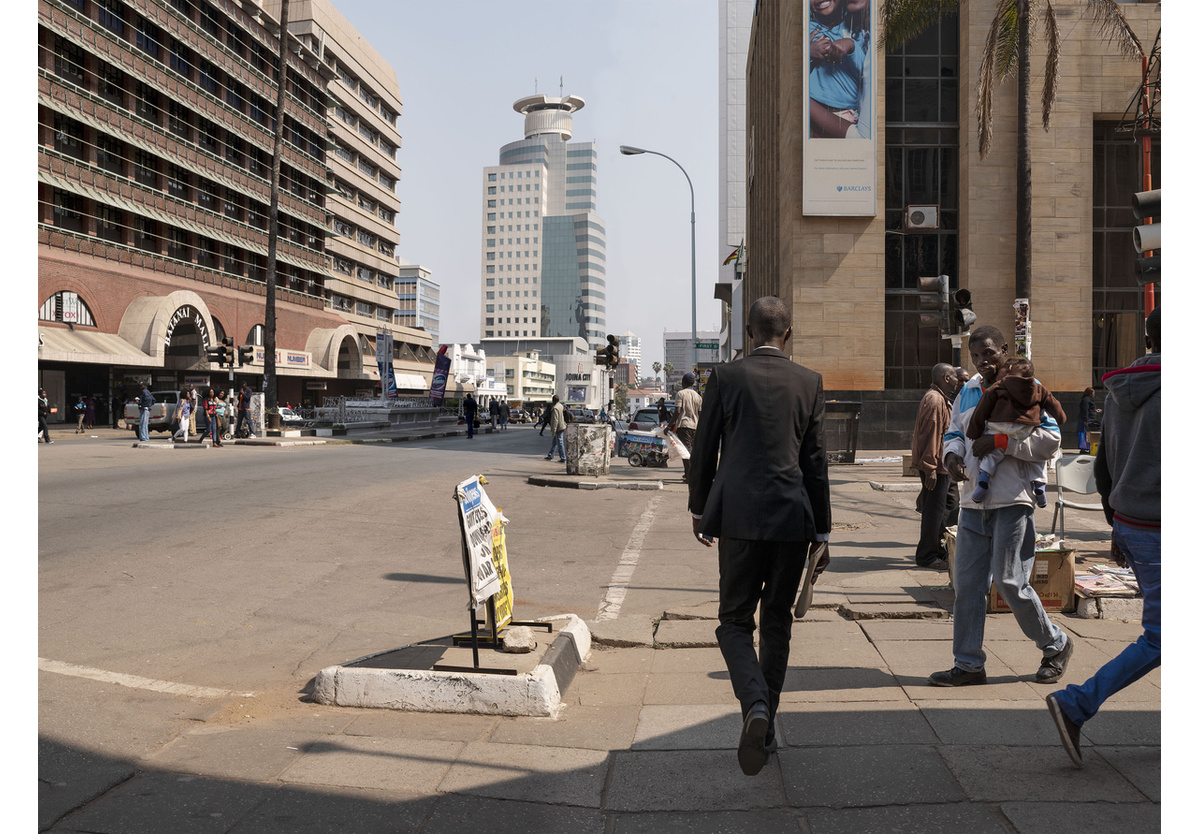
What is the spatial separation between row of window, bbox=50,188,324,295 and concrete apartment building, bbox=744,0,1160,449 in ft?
101

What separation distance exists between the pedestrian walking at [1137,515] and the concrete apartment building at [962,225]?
72.5 feet

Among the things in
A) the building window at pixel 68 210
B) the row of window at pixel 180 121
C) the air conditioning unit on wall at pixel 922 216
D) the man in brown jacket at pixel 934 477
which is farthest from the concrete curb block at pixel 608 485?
the row of window at pixel 180 121

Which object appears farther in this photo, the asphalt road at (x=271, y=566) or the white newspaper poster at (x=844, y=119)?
the white newspaper poster at (x=844, y=119)

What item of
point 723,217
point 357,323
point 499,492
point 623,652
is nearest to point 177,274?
point 357,323

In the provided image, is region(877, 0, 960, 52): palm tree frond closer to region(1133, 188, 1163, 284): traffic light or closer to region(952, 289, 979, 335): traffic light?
region(952, 289, 979, 335): traffic light

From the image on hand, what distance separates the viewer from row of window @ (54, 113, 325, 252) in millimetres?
38250

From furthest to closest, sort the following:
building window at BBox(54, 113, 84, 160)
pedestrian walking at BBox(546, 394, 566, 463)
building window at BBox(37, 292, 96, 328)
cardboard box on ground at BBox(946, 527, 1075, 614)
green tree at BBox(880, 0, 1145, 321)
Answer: building window at BBox(54, 113, 84, 160), building window at BBox(37, 292, 96, 328), pedestrian walking at BBox(546, 394, 566, 463), green tree at BBox(880, 0, 1145, 321), cardboard box on ground at BBox(946, 527, 1075, 614)

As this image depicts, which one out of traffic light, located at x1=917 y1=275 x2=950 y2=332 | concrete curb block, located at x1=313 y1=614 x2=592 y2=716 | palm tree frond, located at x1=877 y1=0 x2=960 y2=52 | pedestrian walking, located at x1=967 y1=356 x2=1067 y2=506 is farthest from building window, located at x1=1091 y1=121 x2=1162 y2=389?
concrete curb block, located at x1=313 y1=614 x2=592 y2=716

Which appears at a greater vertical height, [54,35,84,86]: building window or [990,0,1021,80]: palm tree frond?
[54,35,84,86]: building window

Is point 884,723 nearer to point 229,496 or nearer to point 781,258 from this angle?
point 229,496

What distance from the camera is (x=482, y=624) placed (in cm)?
574

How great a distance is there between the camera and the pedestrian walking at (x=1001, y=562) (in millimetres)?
4520

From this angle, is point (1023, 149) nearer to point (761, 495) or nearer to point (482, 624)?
point (482, 624)

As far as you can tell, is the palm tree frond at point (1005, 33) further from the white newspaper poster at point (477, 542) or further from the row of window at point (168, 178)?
the row of window at point (168, 178)
